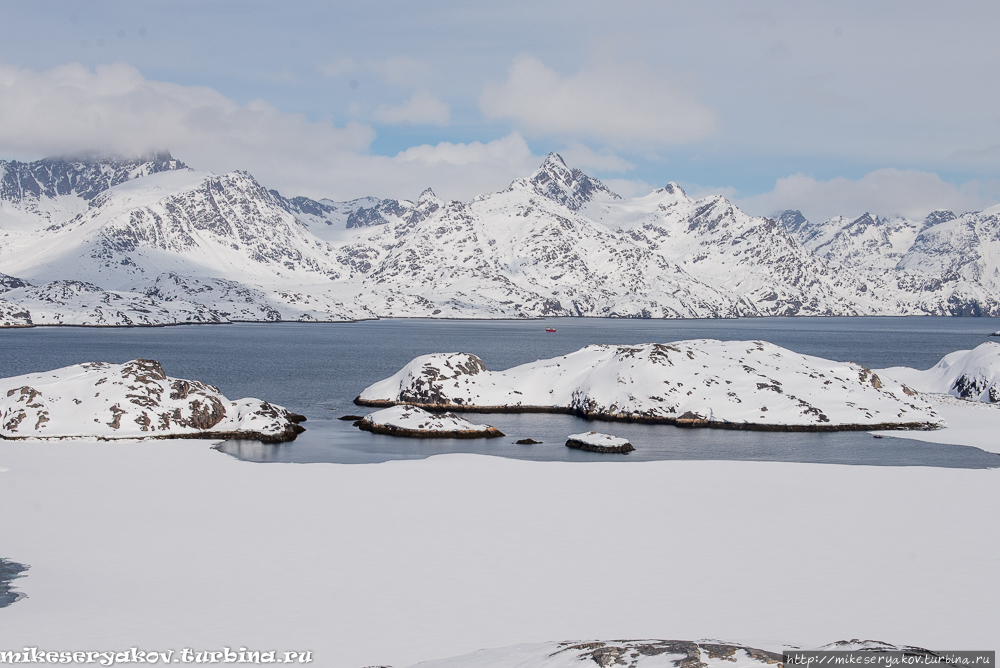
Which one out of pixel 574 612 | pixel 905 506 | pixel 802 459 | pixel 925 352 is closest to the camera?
pixel 574 612

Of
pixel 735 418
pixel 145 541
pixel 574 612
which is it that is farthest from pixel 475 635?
pixel 735 418

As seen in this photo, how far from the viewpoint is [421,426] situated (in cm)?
5175

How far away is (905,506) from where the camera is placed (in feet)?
94.4

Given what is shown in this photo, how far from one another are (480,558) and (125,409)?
32.8 meters

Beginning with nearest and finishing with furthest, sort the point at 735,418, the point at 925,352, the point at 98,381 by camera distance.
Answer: the point at 98,381 < the point at 735,418 < the point at 925,352

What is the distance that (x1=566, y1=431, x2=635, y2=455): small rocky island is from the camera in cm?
4462

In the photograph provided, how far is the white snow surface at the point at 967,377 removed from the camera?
234 ft

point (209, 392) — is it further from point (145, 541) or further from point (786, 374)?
point (786, 374)

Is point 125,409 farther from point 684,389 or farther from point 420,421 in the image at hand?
point 684,389

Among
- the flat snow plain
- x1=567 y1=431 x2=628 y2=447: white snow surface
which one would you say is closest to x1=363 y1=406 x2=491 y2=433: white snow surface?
x1=567 y1=431 x2=628 y2=447: white snow surface

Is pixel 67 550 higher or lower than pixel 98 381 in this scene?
lower

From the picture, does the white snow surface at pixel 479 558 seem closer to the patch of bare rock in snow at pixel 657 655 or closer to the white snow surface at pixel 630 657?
the patch of bare rock in snow at pixel 657 655

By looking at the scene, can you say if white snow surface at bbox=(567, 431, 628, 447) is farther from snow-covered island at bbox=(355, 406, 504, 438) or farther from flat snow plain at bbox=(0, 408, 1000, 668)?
flat snow plain at bbox=(0, 408, 1000, 668)

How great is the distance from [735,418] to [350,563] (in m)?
41.5
